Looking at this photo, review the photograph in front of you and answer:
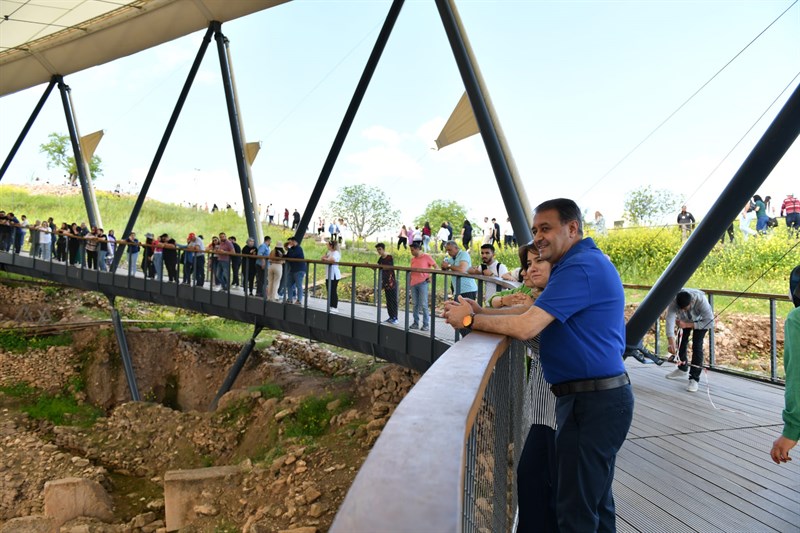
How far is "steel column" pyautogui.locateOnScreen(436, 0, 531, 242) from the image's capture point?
30.7 feet

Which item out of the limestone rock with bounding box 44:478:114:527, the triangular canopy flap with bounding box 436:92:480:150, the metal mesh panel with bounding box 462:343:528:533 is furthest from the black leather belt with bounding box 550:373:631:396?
the limestone rock with bounding box 44:478:114:527

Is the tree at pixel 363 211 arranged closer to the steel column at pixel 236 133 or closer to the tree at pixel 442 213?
the tree at pixel 442 213

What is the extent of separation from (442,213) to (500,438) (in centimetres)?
4365

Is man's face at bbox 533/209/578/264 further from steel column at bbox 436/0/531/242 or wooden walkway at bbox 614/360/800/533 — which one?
steel column at bbox 436/0/531/242

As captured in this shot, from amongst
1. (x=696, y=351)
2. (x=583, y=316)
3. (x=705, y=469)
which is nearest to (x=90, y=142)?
(x=696, y=351)

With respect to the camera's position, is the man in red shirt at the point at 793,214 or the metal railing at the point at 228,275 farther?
the man in red shirt at the point at 793,214

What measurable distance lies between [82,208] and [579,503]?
51.3m

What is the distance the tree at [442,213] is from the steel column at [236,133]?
2855cm

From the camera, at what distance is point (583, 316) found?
1948 mm

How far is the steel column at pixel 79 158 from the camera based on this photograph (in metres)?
21.0

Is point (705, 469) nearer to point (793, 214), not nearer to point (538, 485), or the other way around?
point (538, 485)

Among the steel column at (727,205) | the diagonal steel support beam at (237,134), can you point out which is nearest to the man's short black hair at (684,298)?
the steel column at (727,205)

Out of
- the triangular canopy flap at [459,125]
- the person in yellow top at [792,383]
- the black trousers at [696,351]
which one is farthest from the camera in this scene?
the triangular canopy flap at [459,125]

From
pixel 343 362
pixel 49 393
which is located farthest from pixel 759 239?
pixel 49 393
